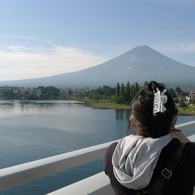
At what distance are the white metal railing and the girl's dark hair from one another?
0.47m

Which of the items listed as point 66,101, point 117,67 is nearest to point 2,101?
point 66,101

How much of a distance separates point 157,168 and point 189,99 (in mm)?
6856

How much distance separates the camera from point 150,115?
73 centimetres

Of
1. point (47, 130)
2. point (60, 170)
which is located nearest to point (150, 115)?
point (60, 170)

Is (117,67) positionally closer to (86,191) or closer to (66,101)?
(66,101)

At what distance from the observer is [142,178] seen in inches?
27.9

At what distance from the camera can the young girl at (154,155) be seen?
0.71 metres

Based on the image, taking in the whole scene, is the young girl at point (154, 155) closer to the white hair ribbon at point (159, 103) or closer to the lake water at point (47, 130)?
the white hair ribbon at point (159, 103)

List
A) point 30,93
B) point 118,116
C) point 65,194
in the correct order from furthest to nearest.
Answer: point 30,93
point 118,116
point 65,194

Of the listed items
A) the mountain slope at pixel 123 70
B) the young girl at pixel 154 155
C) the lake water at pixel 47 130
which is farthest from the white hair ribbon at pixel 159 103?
the mountain slope at pixel 123 70

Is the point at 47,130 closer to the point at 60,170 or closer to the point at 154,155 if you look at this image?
the point at 60,170

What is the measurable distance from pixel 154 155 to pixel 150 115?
10cm

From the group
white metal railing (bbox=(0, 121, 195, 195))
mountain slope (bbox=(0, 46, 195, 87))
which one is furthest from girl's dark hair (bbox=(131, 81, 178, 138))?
mountain slope (bbox=(0, 46, 195, 87))

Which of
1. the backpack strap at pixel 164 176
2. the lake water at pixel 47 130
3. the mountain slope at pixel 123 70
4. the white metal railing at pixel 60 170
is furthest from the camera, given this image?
the mountain slope at pixel 123 70
